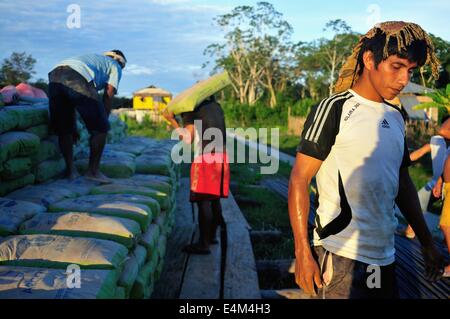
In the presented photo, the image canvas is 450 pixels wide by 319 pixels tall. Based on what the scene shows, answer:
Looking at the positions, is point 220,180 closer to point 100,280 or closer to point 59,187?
point 59,187

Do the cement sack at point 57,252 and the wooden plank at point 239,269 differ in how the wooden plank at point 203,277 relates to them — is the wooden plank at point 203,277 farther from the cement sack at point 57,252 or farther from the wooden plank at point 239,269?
the cement sack at point 57,252

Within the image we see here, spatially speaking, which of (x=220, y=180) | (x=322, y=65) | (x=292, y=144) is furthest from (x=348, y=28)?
(x=220, y=180)

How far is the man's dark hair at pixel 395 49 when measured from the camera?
1998 millimetres

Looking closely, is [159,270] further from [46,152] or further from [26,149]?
[46,152]

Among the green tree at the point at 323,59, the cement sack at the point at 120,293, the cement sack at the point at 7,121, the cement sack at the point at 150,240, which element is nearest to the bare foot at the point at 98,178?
the cement sack at the point at 7,121

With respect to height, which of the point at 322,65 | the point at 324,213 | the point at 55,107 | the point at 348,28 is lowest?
the point at 324,213

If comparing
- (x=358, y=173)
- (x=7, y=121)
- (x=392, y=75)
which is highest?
(x=392, y=75)

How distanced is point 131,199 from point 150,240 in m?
0.35

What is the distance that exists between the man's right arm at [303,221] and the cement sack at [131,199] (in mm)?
1732

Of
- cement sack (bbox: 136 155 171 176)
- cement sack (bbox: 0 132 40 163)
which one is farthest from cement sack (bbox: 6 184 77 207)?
cement sack (bbox: 136 155 171 176)

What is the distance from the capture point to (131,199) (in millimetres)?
3453

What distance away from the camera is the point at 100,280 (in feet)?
7.07

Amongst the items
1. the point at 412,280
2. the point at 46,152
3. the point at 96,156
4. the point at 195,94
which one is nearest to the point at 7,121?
the point at 46,152
